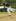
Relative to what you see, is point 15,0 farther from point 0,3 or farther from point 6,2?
point 0,3

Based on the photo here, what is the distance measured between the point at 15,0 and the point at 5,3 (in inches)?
7.8

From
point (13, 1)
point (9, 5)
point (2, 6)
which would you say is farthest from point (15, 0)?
point (2, 6)

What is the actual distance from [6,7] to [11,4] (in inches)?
4.5

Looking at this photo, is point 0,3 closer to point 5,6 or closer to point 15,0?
point 5,6

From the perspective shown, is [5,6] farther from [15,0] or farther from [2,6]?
[15,0]

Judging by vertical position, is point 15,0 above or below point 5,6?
above

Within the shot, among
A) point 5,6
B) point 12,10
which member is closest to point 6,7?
point 5,6

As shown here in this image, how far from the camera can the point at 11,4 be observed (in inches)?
25.4

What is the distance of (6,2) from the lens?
634 millimetres

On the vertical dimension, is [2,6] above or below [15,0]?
below

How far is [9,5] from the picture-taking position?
0.64 meters

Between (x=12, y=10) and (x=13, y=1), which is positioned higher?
(x=13, y=1)

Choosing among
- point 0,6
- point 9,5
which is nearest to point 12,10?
point 9,5

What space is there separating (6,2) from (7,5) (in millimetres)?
60
